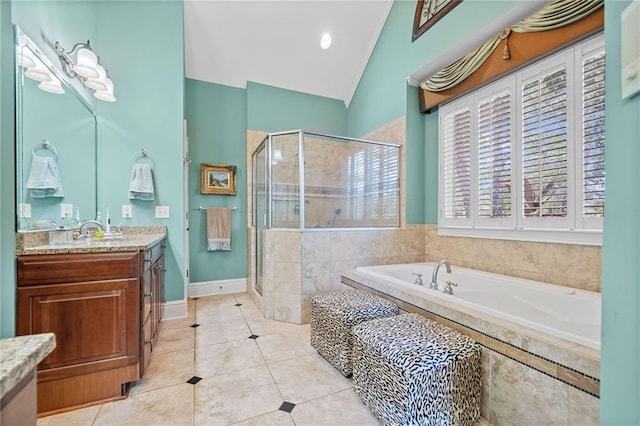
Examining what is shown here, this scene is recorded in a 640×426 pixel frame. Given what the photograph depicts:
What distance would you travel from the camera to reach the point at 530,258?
7.25 ft

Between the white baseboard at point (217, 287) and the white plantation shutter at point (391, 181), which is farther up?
the white plantation shutter at point (391, 181)

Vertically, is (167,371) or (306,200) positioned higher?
(306,200)

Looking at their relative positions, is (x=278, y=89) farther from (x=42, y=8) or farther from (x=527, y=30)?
(x=527, y=30)

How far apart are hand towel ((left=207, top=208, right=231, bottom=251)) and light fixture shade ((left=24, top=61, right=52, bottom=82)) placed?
199cm

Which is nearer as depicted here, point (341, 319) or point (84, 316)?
point (84, 316)

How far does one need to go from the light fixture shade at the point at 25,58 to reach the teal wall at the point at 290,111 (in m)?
2.29

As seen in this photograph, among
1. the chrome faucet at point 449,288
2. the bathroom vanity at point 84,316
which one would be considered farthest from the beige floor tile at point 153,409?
the chrome faucet at point 449,288

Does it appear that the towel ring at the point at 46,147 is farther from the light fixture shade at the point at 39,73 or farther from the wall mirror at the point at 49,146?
the light fixture shade at the point at 39,73

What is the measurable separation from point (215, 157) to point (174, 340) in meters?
2.31

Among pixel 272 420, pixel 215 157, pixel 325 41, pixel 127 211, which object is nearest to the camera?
pixel 272 420

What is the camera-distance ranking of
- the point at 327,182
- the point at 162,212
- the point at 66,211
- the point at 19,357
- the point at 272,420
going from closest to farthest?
the point at 19,357 → the point at 272,420 → the point at 66,211 → the point at 162,212 → the point at 327,182

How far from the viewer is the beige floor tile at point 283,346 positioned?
6.88 ft

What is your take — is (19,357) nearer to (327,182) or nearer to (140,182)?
(140,182)

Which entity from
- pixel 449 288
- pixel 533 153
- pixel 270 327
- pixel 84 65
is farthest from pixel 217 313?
pixel 533 153
